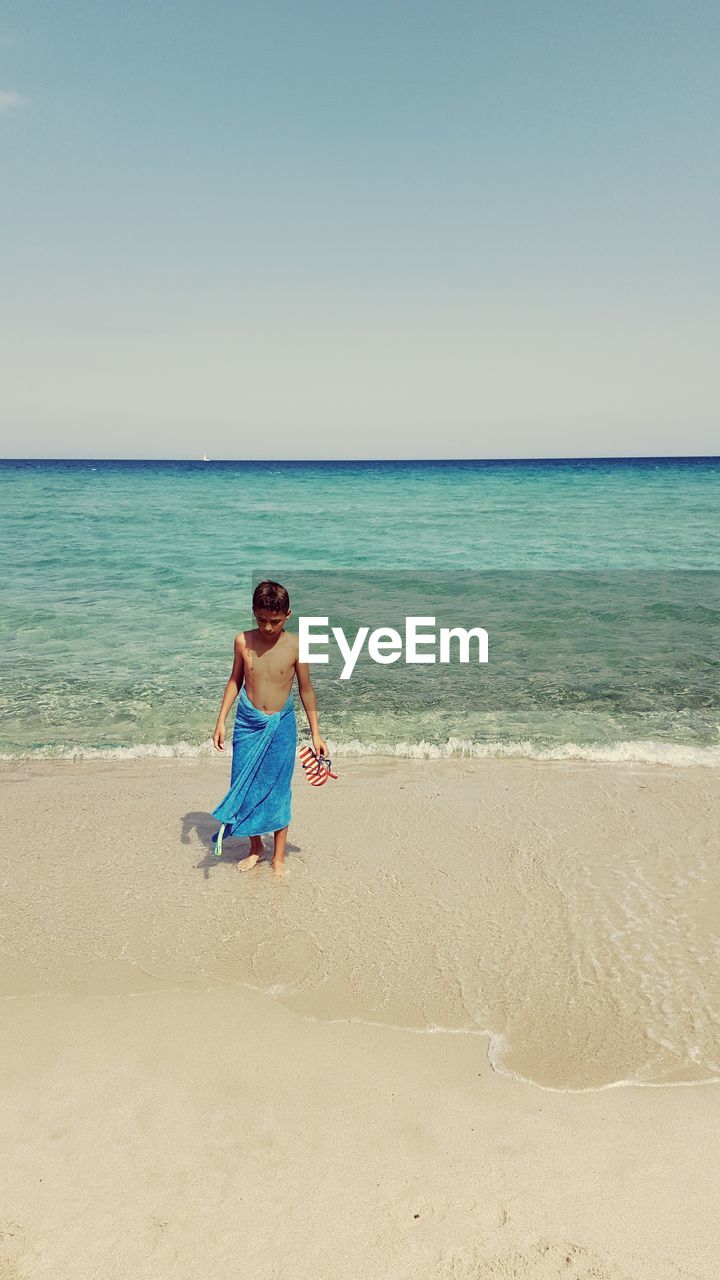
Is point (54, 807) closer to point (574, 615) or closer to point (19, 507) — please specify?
point (574, 615)

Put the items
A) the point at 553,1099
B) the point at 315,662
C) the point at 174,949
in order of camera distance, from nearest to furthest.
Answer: the point at 553,1099, the point at 174,949, the point at 315,662

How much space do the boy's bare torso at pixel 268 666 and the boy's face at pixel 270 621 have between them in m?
0.05

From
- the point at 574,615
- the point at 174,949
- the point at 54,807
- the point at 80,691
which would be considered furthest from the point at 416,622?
the point at 174,949

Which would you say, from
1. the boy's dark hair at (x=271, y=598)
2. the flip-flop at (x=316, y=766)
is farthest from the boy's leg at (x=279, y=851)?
the boy's dark hair at (x=271, y=598)

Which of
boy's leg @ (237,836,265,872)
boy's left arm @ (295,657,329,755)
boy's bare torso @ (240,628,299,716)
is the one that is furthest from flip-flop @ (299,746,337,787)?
boy's leg @ (237,836,265,872)

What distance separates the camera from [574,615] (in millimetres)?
12656

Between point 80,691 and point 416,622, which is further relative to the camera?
point 416,622

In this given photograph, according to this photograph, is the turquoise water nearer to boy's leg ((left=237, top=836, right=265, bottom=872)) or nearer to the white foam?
the white foam

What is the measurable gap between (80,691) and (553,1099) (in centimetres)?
674

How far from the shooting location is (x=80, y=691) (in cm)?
852

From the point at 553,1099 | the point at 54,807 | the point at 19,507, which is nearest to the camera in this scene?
the point at 553,1099

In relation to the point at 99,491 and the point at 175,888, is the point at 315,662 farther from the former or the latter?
the point at 99,491

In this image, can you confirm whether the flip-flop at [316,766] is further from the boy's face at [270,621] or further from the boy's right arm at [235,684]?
the boy's face at [270,621]

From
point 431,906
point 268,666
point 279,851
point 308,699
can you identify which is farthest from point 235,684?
point 431,906
